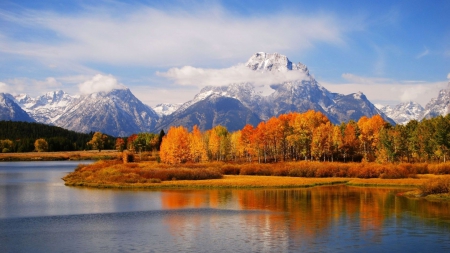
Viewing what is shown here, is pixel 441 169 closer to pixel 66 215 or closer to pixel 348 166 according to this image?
pixel 348 166

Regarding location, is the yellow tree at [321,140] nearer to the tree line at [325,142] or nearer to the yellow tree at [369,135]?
the tree line at [325,142]

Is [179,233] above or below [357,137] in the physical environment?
below

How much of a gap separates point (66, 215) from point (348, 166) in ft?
237

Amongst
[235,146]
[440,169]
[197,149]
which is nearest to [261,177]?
[440,169]

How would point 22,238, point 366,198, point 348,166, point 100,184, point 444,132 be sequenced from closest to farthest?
point 22,238 < point 366,198 < point 100,184 < point 348,166 < point 444,132

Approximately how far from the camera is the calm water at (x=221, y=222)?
122 feet

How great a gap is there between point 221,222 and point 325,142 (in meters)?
95.4

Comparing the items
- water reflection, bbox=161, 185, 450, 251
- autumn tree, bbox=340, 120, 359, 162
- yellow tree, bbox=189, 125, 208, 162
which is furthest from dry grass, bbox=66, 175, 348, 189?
yellow tree, bbox=189, 125, 208, 162

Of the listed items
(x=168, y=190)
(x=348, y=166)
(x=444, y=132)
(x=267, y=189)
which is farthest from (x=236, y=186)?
(x=444, y=132)

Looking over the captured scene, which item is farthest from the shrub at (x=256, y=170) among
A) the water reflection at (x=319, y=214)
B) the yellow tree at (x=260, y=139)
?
the yellow tree at (x=260, y=139)

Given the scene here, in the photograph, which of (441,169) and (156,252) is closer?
(156,252)

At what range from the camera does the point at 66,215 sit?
5259 centimetres

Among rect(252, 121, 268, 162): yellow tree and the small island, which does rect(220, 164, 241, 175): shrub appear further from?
rect(252, 121, 268, 162): yellow tree

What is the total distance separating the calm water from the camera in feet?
122
